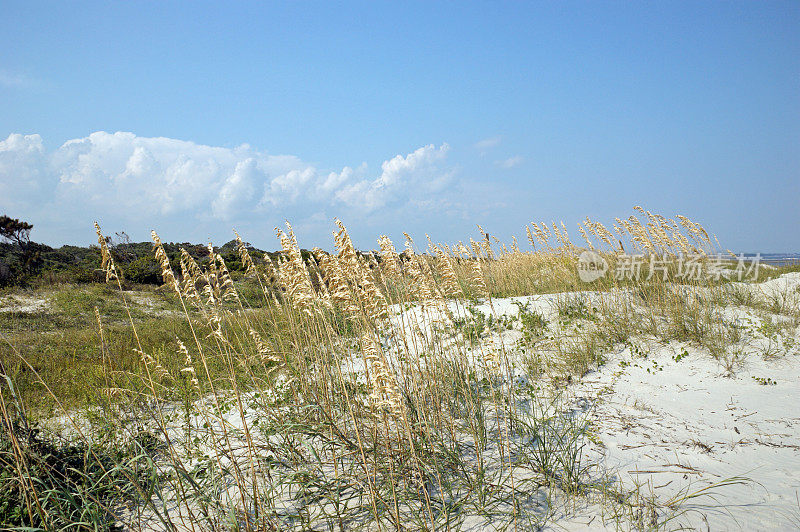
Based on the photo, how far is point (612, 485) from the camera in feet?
10.5

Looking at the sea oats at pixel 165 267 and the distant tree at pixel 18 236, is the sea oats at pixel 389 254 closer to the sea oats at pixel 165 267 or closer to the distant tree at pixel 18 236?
the sea oats at pixel 165 267

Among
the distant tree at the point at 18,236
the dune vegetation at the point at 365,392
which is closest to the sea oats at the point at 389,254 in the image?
the dune vegetation at the point at 365,392

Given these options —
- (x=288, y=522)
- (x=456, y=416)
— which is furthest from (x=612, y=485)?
(x=288, y=522)

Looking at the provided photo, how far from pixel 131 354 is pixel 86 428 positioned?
3.38 meters

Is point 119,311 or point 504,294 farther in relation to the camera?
point 119,311

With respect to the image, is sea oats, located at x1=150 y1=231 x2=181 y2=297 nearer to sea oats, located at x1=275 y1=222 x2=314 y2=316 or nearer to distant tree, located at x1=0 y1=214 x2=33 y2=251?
sea oats, located at x1=275 y1=222 x2=314 y2=316

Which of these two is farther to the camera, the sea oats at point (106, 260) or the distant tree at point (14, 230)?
the distant tree at point (14, 230)


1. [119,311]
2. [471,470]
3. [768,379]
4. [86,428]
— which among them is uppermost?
[119,311]

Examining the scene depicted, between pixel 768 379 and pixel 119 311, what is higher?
pixel 119 311

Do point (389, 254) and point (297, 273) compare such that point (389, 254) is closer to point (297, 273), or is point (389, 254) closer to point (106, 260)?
point (297, 273)

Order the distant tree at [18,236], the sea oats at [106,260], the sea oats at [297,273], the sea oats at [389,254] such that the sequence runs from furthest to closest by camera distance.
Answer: the distant tree at [18,236]
the sea oats at [389,254]
the sea oats at [297,273]
the sea oats at [106,260]

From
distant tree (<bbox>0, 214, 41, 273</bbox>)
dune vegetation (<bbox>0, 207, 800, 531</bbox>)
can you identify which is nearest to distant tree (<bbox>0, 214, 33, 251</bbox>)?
distant tree (<bbox>0, 214, 41, 273</bbox>)

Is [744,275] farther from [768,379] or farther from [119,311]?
[119,311]

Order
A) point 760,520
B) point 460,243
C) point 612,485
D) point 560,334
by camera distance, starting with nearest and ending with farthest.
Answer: point 760,520, point 612,485, point 460,243, point 560,334
